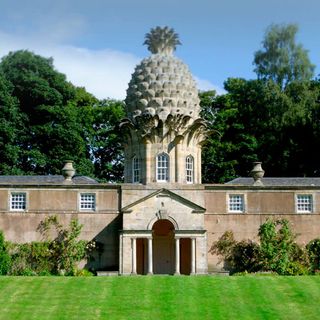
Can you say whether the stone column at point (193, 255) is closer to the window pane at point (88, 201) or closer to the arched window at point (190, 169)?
the arched window at point (190, 169)

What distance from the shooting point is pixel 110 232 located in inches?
1721

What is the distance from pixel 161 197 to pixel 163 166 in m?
2.71

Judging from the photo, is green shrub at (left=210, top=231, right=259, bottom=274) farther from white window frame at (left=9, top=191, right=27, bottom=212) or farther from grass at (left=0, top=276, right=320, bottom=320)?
white window frame at (left=9, top=191, right=27, bottom=212)

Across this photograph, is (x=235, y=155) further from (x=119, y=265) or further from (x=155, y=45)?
(x=119, y=265)

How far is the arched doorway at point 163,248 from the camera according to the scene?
4459 centimetres

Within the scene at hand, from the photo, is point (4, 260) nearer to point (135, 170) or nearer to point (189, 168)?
point (135, 170)

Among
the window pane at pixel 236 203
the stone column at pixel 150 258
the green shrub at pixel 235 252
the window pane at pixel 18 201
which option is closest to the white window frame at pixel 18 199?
the window pane at pixel 18 201

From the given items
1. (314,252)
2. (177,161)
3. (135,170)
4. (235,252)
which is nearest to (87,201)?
(135,170)

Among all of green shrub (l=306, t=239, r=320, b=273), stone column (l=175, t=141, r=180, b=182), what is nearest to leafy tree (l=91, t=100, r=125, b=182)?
stone column (l=175, t=141, r=180, b=182)

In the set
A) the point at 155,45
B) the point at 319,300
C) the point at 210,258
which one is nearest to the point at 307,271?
the point at 210,258

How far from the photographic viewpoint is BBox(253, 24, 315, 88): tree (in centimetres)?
6456

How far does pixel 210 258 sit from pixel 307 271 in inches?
230

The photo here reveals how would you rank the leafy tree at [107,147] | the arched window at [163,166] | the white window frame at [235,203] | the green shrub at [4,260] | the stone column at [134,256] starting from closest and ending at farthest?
1. the green shrub at [4,260]
2. the stone column at [134,256]
3. the arched window at [163,166]
4. the white window frame at [235,203]
5. the leafy tree at [107,147]

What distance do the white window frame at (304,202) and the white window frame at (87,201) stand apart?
12.7 metres
